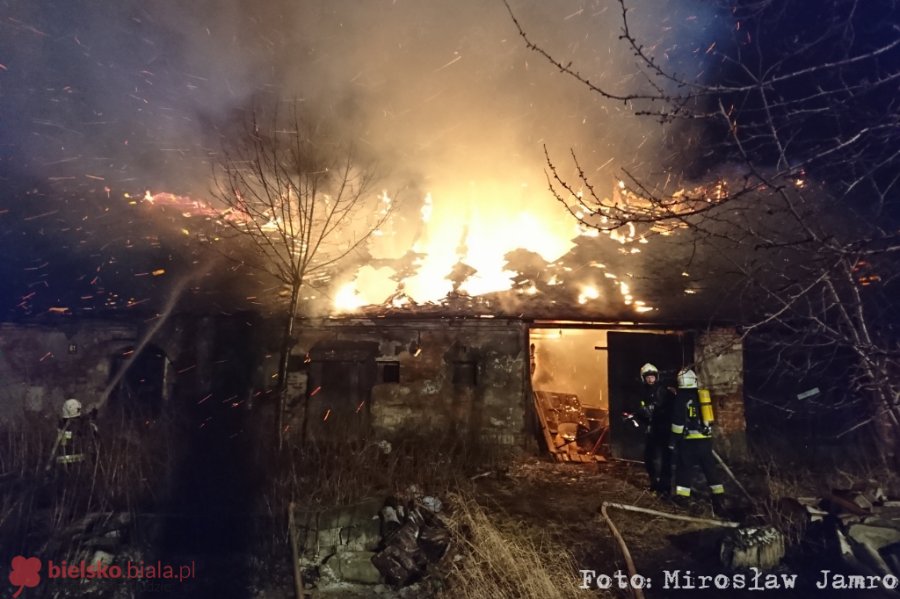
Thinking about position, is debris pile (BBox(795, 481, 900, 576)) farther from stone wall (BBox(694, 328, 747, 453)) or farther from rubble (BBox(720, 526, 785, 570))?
stone wall (BBox(694, 328, 747, 453))

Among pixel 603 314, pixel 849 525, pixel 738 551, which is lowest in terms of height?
pixel 738 551

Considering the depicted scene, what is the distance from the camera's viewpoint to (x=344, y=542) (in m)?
5.69

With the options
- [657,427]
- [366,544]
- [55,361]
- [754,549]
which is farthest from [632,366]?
[55,361]

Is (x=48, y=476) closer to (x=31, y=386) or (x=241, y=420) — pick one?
(x=241, y=420)

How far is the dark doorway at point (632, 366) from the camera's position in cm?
991

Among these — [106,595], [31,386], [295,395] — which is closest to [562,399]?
[295,395]

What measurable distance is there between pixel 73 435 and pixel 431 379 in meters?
6.20

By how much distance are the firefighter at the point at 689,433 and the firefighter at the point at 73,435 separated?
8.67 metres

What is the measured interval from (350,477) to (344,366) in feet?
13.1

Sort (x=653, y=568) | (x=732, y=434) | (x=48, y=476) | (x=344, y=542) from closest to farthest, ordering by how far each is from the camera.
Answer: (x=653, y=568), (x=344, y=542), (x=48, y=476), (x=732, y=434)

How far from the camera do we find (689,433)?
23.3 feet

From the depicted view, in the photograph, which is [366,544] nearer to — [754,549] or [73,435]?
[754,549]

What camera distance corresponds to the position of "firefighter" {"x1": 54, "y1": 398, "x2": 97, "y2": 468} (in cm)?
655

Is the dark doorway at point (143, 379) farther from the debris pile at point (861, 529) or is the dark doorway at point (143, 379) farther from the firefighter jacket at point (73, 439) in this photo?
the debris pile at point (861, 529)
